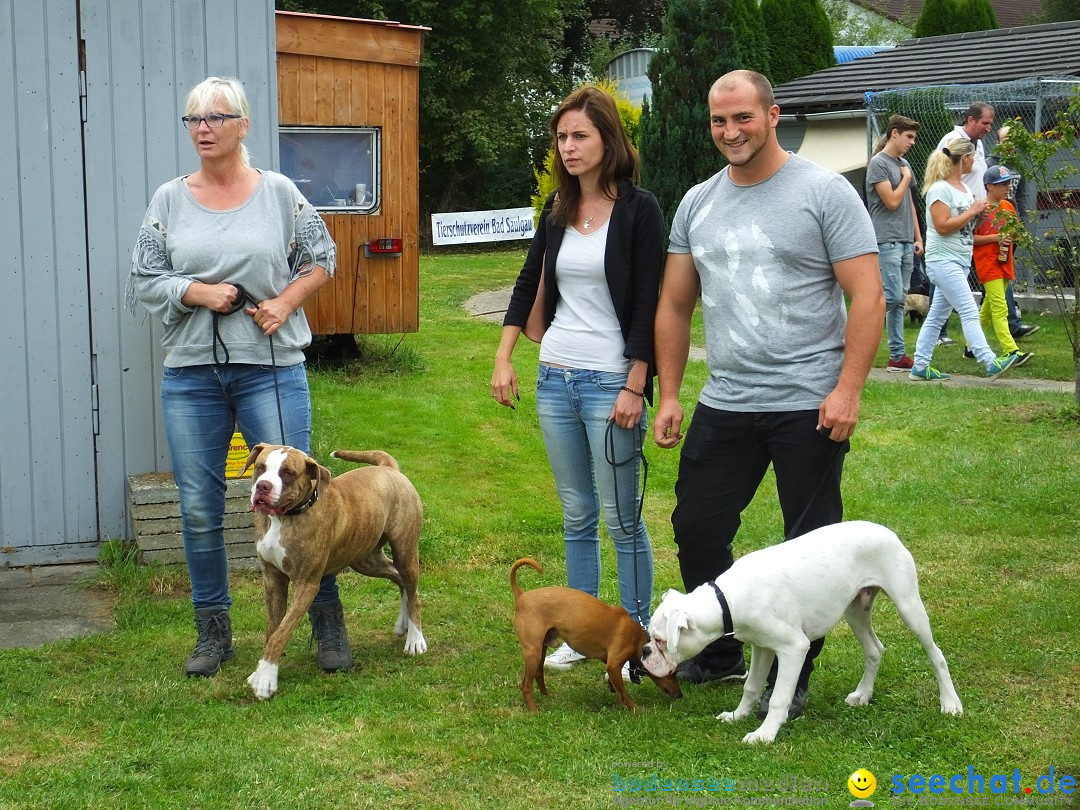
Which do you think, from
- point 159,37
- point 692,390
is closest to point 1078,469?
point 692,390

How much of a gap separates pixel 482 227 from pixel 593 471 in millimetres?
18228

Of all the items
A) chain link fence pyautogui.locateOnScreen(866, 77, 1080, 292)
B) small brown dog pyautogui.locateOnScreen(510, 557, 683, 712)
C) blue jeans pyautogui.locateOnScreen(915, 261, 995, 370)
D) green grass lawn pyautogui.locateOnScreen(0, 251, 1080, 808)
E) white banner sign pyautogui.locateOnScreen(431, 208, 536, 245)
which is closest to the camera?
green grass lawn pyautogui.locateOnScreen(0, 251, 1080, 808)

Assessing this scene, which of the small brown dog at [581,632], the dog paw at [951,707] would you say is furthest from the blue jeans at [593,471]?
the dog paw at [951,707]

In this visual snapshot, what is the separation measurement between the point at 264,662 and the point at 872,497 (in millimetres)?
4156

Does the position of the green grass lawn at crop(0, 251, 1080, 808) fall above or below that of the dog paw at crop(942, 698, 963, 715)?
below

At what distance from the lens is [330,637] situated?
16.2 ft

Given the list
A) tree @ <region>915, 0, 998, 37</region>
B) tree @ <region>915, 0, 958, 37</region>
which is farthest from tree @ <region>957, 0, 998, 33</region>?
tree @ <region>915, 0, 958, 37</region>

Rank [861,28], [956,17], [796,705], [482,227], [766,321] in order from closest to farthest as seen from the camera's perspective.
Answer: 1. [766,321]
2. [796,705]
3. [482,227]
4. [956,17]
5. [861,28]

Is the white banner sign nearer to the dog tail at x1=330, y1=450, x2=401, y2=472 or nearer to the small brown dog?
the dog tail at x1=330, y1=450, x2=401, y2=472

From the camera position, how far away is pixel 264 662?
4.61 meters

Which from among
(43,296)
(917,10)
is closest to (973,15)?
(917,10)

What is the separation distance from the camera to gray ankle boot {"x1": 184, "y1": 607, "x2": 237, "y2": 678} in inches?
191

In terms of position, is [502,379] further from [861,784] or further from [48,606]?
[48,606]

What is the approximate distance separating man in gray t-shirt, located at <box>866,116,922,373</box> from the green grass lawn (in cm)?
329
